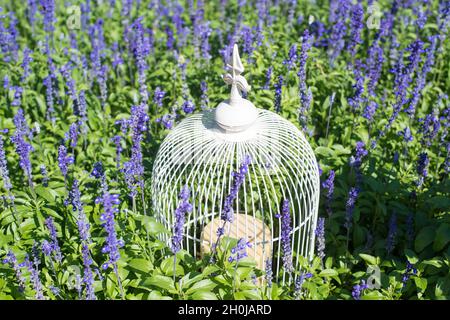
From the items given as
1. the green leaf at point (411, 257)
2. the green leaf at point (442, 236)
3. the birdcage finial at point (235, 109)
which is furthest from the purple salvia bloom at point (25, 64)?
the green leaf at point (442, 236)

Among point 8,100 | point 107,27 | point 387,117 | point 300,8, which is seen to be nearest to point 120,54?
point 107,27

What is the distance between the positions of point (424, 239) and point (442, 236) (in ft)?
0.93

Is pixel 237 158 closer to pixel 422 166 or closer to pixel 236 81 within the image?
pixel 236 81

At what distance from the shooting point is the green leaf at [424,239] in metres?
6.10

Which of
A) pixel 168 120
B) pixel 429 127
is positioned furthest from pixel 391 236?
pixel 168 120

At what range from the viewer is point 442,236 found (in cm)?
586

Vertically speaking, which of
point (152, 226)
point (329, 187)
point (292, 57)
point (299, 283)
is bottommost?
point (299, 283)

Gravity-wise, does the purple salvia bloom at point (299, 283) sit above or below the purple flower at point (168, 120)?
below

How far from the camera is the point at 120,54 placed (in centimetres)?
966

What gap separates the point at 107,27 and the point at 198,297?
657 cm

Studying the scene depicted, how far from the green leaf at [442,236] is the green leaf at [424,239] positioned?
16 cm

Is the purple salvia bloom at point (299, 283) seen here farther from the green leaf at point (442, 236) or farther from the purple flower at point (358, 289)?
the green leaf at point (442, 236)

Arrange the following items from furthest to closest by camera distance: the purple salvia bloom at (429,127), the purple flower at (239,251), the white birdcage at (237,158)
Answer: the purple salvia bloom at (429,127)
the white birdcage at (237,158)
the purple flower at (239,251)

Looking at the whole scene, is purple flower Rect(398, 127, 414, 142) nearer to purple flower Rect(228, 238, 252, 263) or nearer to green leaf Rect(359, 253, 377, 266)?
green leaf Rect(359, 253, 377, 266)
